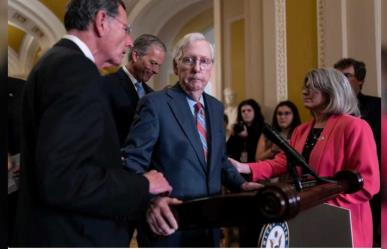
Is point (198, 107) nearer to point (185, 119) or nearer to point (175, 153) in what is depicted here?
point (185, 119)

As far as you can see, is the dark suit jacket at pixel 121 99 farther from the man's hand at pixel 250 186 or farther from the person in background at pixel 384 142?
the person in background at pixel 384 142

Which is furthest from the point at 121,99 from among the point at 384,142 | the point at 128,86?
the point at 384,142

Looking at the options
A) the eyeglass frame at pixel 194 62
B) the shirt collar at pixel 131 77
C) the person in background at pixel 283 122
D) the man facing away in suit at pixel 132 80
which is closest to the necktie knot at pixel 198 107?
the eyeglass frame at pixel 194 62

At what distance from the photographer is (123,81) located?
2.11m

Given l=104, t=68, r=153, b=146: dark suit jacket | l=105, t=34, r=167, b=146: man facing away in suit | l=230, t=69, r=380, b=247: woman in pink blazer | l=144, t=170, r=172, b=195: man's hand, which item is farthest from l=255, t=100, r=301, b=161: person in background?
l=144, t=170, r=172, b=195: man's hand

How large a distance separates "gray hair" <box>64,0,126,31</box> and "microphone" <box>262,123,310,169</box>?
52 centimetres

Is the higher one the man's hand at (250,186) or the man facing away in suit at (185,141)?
the man facing away in suit at (185,141)

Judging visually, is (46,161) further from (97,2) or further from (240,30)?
(240,30)

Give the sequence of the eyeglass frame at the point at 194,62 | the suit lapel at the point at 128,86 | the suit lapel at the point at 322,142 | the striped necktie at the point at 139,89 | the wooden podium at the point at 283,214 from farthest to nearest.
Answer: the striped necktie at the point at 139,89, the suit lapel at the point at 128,86, the suit lapel at the point at 322,142, the eyeglass frame at the point at 194,62, the wooden podium at the point at 283,214

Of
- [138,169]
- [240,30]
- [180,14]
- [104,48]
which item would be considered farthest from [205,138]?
[180,14]

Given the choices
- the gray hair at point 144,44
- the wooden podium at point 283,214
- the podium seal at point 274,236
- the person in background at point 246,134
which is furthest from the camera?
the person in background at point 246,134

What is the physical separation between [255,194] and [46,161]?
459 mm

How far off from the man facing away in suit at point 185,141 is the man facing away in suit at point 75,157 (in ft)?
1.15

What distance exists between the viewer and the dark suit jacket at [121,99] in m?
1.97
